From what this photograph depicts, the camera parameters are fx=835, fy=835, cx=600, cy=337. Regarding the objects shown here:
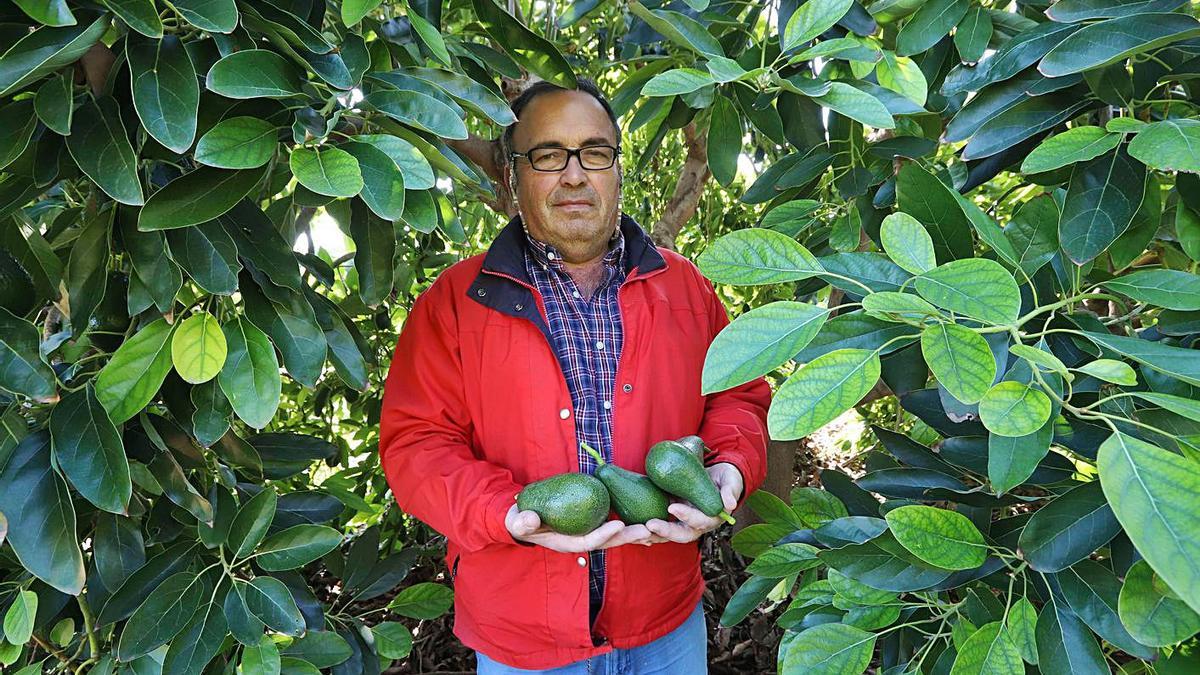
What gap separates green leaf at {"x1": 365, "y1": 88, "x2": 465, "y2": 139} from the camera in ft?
3.22

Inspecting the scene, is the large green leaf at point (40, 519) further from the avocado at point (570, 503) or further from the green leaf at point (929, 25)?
the green leaf at point (929, 25)

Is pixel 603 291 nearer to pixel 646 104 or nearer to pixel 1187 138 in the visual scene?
pixel 646 104

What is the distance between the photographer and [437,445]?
164 cm

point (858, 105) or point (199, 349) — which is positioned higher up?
point (858, 105)

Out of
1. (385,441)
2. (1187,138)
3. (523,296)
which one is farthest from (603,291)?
(1187,138)

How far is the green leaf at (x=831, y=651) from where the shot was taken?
101 cm

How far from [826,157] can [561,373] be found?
644mm

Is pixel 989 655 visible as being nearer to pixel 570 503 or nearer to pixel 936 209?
pixel 936 209

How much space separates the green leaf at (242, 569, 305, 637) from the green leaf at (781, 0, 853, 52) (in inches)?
40.9

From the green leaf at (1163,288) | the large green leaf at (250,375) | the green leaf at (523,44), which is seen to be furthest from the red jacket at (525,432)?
the green leaf at (1163,288)

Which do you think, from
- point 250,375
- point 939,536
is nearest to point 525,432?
point 250,375

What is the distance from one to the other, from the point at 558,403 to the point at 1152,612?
1.06 metres

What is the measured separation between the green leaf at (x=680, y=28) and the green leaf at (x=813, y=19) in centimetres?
15

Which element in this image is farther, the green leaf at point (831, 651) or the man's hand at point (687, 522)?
the man's hand at point (687, 522)
